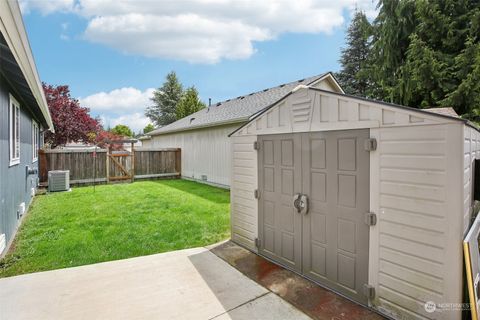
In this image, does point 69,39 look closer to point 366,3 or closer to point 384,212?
point 384,212

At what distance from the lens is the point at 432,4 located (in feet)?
32.1

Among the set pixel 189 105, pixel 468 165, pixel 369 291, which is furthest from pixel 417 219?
pixel 189 105

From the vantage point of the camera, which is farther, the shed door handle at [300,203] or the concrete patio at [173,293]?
the shed door handle at [300,203]

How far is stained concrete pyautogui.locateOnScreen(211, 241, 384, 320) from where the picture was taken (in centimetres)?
259

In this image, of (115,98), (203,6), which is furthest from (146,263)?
(115,98)

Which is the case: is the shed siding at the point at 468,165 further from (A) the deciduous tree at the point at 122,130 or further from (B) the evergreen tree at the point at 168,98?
(A) the deciduous tree at the point at 122,130

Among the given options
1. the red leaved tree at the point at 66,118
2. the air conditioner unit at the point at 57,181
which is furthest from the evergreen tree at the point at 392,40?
the red leaved tree at the point at 66,118

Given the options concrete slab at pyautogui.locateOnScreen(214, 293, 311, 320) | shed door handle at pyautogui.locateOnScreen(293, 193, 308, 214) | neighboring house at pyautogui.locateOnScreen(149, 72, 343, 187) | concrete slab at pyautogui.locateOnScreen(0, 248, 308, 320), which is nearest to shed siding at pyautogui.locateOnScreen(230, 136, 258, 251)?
concrete slab at pyautogui.locateOnScreen(0, 248, 308, 320)

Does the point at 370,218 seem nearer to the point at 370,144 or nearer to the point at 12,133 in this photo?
the point at 370,144

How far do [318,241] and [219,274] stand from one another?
4.26 ft

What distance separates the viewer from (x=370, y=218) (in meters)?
2.57

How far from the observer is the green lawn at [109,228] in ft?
13.0

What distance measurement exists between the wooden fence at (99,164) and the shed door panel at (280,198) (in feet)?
30.9

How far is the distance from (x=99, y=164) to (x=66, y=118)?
5594mm
